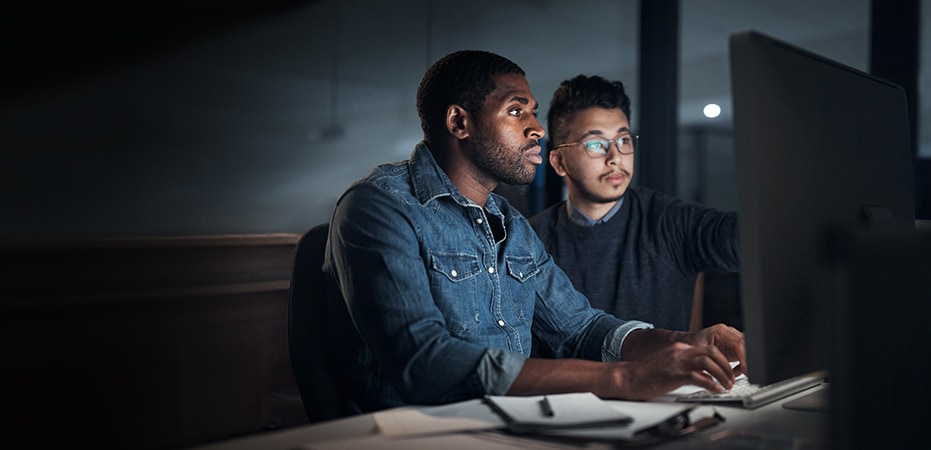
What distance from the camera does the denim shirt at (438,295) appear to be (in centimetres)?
116

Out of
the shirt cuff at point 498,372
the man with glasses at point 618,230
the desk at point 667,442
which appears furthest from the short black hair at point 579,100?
the desk at point 667,442

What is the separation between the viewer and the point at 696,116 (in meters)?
7.58

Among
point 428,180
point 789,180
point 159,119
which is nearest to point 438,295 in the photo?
point 428,180

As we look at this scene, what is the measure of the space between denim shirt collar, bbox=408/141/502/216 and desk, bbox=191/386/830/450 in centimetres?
56

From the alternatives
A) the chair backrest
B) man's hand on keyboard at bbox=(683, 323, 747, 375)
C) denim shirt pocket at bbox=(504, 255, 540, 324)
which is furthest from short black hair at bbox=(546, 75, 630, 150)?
the chair backrest

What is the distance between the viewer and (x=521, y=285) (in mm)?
1576

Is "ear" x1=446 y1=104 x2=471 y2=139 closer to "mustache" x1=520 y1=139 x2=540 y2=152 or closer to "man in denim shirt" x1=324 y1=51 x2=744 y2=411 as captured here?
"man in denim shirt" x1=324 y1=51 x2=744 y2=411

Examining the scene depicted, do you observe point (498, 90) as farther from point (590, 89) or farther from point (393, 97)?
point (393, 97)

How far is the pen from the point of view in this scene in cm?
93

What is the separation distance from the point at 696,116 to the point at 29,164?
619cm

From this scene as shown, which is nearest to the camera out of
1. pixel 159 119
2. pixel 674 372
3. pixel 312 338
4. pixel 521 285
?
pixel 674 372

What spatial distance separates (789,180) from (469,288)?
2.40 feet

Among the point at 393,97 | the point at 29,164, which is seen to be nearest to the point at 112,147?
the point at 29,164

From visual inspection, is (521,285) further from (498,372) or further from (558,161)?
(558,161)
